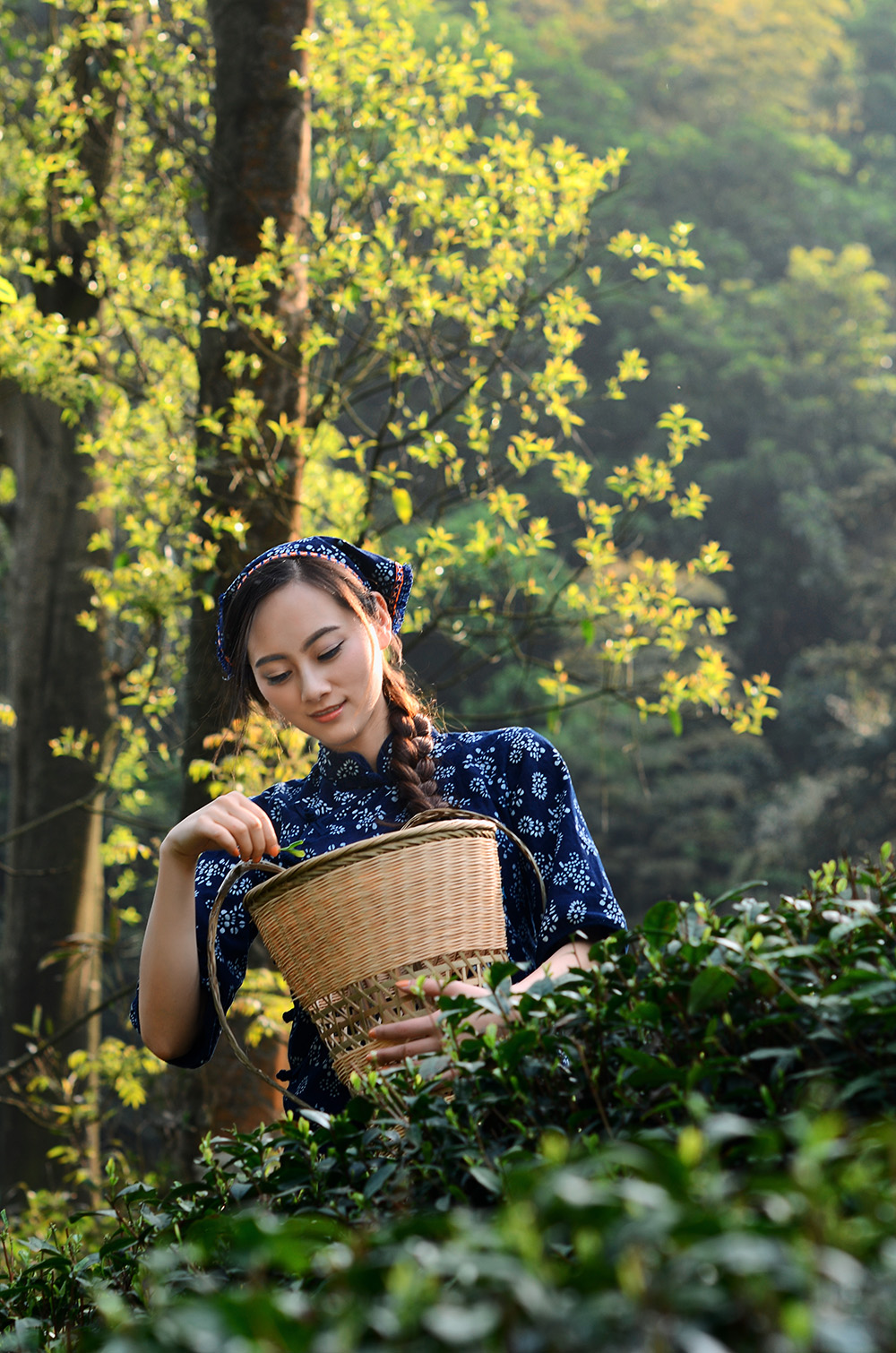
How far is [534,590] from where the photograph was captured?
311cm

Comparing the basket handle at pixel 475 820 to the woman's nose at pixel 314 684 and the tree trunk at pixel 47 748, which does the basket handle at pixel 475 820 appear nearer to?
the woman's nose at pixel 314 684

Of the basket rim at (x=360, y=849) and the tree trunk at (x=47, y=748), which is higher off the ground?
the tree trunk at (x=47, y=748)

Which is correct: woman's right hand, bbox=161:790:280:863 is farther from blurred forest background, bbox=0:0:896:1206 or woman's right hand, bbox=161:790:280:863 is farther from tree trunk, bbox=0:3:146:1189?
tree trunk, bbox=0:3:146:1189

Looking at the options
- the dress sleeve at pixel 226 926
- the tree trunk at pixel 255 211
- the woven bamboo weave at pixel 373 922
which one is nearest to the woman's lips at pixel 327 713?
the dress sleeve at pixel 226 926

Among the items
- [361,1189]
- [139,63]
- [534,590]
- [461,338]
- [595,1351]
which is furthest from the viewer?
[139,63]

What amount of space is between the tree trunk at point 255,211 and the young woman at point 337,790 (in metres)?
1.04

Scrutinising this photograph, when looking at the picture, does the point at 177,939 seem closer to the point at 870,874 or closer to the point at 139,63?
the point at 870,874

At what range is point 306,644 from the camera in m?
1.72

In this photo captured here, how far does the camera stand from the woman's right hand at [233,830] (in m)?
1.42

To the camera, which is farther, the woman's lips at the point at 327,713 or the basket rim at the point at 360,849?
the woman's lips at the point at 327,713

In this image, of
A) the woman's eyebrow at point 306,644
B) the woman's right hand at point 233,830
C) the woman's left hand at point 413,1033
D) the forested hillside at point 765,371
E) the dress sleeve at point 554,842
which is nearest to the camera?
the woman's left hand at point 413,1033

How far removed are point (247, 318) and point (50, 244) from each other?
2.41 m

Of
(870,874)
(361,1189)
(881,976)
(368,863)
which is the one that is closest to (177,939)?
(368,863)

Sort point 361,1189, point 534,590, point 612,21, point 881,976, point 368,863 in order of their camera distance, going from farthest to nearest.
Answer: point 612,21
point 534,590
point 368,863
point 361,1189
point 881,976
